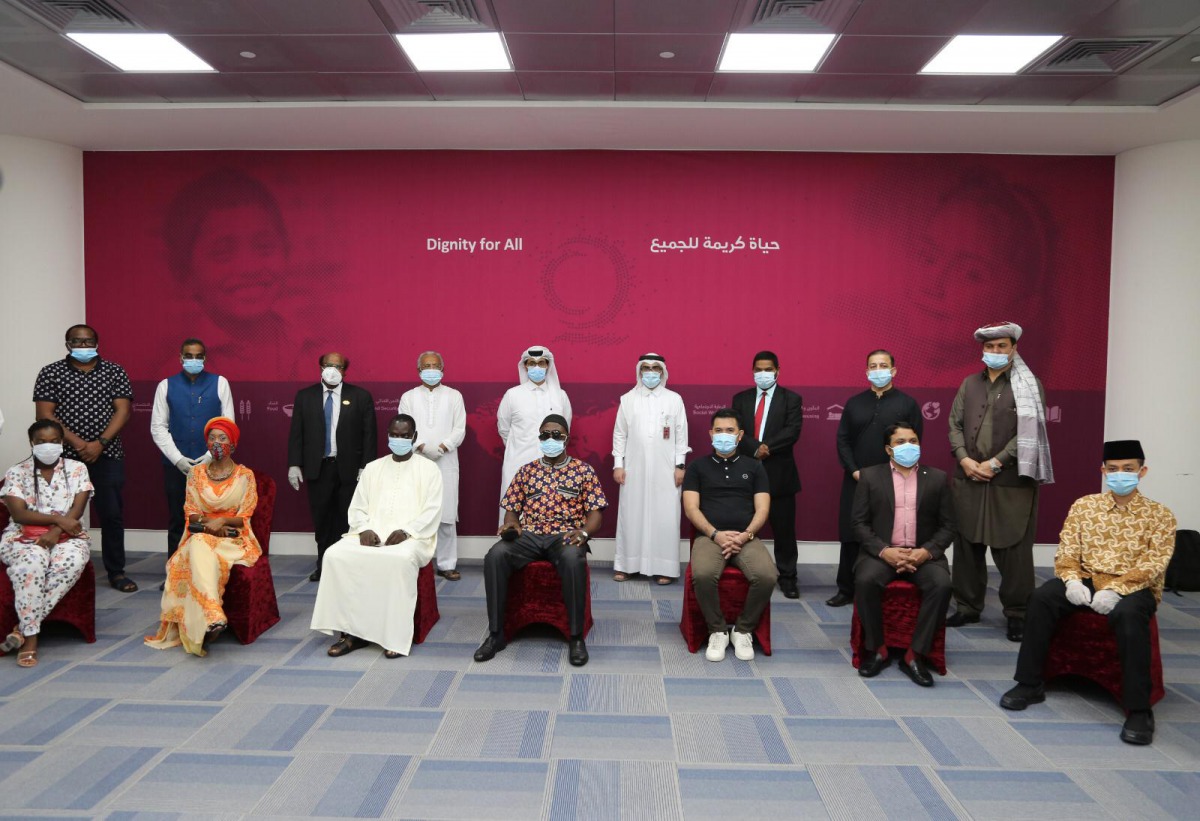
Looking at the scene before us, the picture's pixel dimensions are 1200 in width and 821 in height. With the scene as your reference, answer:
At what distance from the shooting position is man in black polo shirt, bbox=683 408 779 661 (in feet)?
13.3

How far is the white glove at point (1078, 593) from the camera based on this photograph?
11.2ft

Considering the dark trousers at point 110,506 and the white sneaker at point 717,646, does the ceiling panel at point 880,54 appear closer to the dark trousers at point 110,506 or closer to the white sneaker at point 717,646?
the white sneaker at point 717,646

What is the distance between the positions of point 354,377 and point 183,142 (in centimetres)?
238

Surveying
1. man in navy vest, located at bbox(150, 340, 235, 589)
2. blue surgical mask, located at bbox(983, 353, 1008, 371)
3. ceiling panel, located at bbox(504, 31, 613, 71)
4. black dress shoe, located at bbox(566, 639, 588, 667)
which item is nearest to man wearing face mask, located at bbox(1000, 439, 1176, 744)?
blue surgical mask, located at bbox(983, 353, 1008, 371)

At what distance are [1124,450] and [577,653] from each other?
2868 mm

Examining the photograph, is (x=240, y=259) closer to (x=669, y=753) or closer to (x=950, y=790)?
(x=669, y=753)

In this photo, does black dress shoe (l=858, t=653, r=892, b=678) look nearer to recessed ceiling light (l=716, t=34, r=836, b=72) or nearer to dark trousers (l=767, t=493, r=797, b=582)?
dark trousers (l=767, t=493, r=797, b=582)

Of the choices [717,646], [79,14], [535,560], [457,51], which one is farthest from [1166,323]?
[79,14]

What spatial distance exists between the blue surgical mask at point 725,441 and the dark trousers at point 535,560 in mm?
1002

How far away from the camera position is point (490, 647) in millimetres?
4035

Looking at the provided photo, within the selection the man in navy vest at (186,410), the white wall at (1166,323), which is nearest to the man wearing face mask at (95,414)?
the man in navy vest at (186,410)

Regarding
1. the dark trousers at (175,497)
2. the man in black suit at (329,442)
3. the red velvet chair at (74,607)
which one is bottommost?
the red velvet chair at (74,607)

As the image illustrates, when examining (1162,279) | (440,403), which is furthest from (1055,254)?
(440,403)

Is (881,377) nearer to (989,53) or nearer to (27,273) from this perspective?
(989,53)
